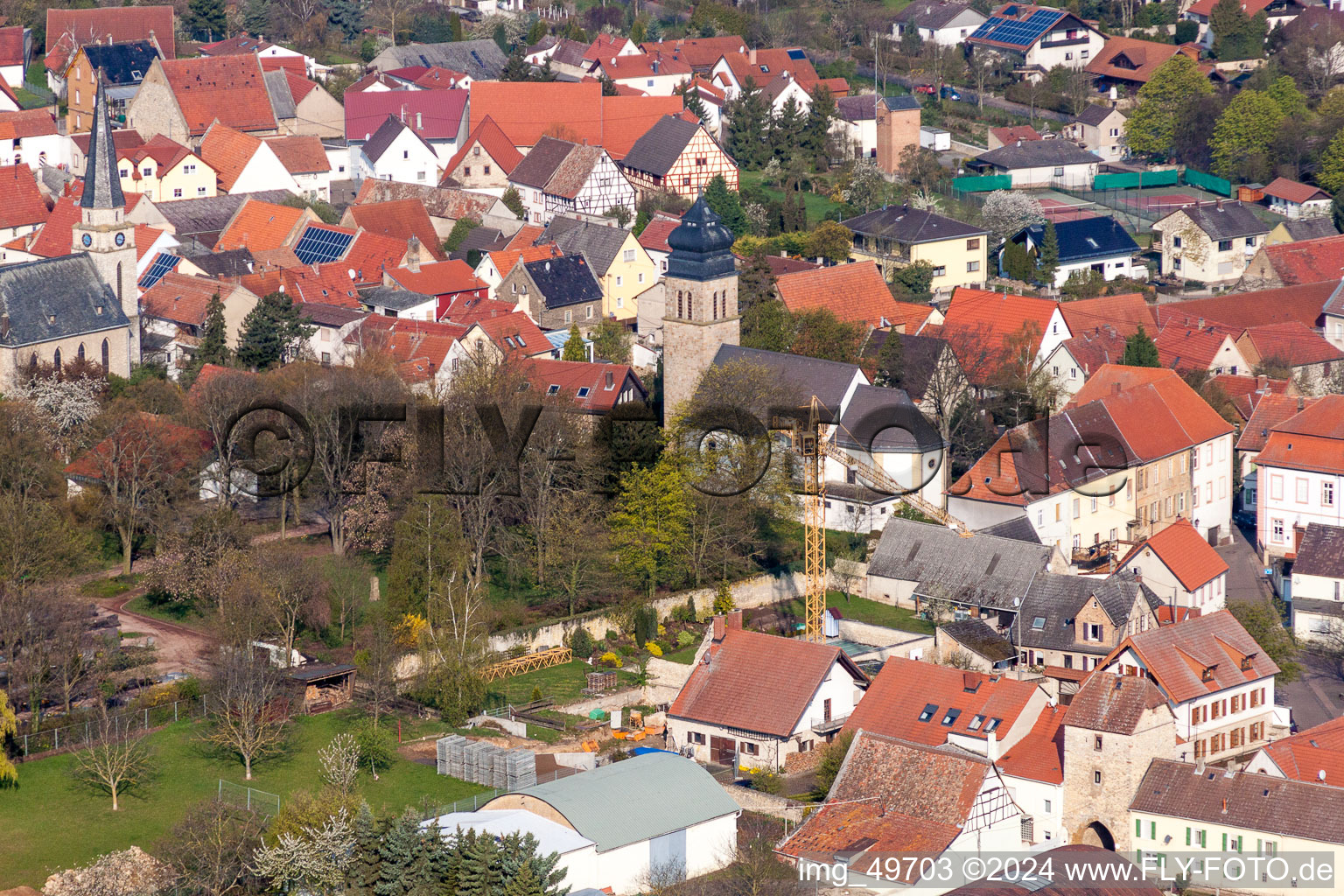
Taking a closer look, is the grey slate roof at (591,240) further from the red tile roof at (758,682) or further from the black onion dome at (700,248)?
the red tile roof at (758,682)

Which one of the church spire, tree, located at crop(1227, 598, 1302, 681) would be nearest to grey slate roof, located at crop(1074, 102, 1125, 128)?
the church spire

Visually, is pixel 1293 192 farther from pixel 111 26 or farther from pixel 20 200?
pixel 111 26

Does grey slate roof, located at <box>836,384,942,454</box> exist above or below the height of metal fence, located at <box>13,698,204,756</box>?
above

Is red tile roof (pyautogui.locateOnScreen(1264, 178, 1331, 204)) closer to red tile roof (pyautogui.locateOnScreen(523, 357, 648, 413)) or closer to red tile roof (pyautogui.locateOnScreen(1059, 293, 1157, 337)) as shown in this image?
red tile roof (pyautogui.locateOnScreen(1059, 293, 1157, 337))

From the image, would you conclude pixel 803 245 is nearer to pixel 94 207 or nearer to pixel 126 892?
pixel 94 207

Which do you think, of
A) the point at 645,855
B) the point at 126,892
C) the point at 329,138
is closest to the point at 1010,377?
the point at 645,855

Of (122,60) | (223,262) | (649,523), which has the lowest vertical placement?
(649,523)

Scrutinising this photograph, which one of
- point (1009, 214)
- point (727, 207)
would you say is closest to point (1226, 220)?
point (1009, 214)
